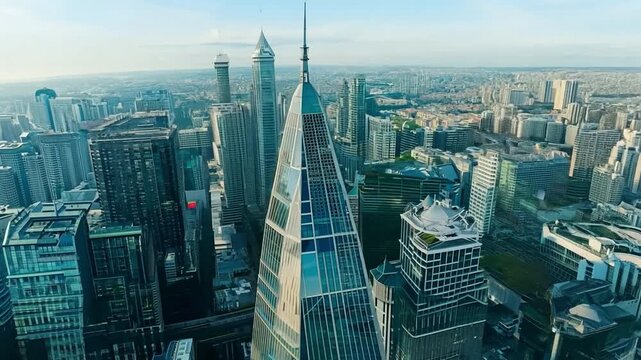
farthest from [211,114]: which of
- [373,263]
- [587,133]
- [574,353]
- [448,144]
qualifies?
[587,133]

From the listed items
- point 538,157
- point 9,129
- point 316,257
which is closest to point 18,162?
point 9,129

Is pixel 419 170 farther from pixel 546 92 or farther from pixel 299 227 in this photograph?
pixel 546 92

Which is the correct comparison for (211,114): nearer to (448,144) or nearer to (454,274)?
(448,144)

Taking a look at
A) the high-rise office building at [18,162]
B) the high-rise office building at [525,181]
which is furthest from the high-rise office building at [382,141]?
the high-rise office building at [18,162]

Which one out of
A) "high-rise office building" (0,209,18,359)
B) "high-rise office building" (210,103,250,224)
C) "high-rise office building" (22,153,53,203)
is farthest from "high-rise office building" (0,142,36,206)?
"high-rise office building" (0,209,18,359)

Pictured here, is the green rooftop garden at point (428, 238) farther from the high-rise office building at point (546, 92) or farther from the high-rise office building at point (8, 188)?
the high-rise office building at point (546, 92)

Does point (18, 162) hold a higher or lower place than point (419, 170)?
higher
